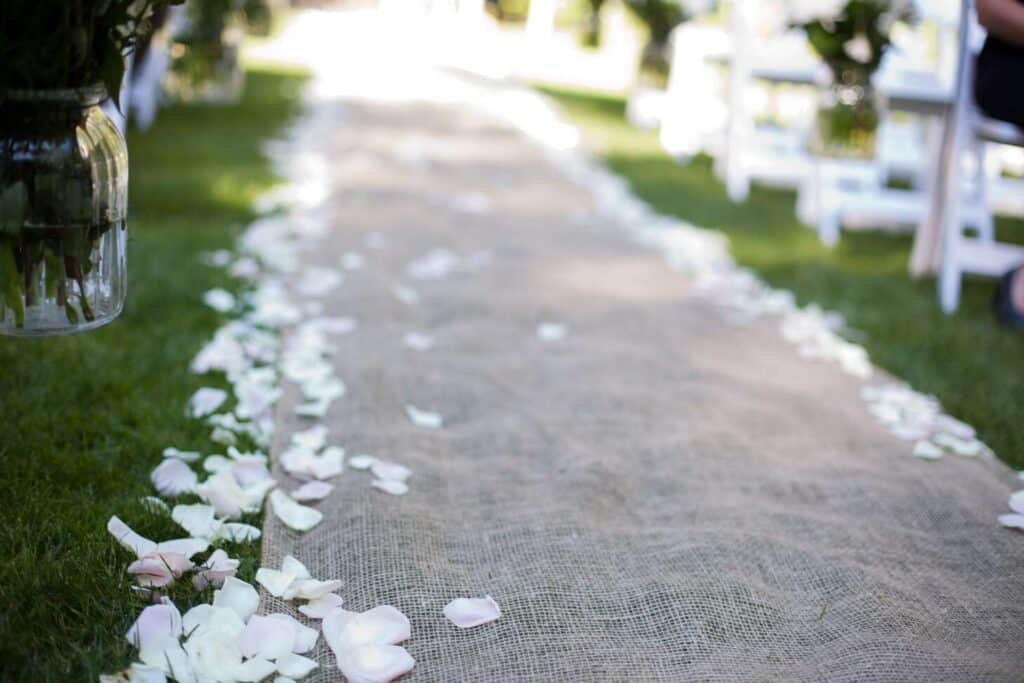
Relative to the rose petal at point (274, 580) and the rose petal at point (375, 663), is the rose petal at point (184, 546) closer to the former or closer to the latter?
the rose petal at point (274, 580)

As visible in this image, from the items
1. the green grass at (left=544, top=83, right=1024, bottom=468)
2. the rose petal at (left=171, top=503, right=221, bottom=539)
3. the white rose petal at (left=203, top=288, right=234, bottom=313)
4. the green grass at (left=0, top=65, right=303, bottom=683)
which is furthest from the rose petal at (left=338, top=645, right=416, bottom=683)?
the white rose petal at (left=203, top=288, right=234, bottom=313)

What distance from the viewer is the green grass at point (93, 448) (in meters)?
1.21

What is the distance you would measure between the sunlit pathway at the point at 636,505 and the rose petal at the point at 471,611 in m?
0.01

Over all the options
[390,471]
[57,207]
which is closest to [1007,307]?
[390,471]

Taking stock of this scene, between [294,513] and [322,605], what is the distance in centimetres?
25

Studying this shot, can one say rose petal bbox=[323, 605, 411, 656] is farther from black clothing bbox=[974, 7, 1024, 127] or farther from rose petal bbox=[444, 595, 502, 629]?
black clothing bbox=[974, 7, 1024, 127]

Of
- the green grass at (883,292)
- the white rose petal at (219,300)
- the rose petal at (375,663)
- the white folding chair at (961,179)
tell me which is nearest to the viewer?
the rose petal at (375,663)

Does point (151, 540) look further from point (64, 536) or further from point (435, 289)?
point (435, 289)

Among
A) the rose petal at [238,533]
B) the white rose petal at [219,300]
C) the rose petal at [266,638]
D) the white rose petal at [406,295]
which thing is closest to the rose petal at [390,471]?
the rose petal at [238,533]

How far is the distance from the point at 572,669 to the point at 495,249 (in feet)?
7.89

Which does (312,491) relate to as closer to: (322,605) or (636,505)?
(322,605)

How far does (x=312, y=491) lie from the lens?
1.61 meters

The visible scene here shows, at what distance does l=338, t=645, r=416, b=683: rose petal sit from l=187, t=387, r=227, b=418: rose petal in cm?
82

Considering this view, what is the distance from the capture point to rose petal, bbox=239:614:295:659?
1.20m
